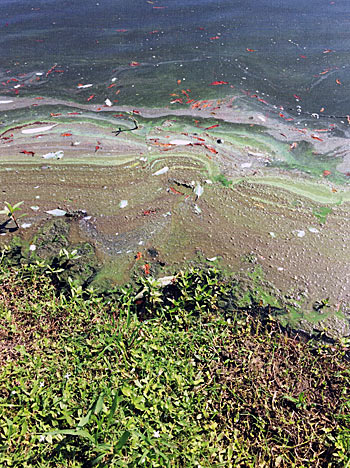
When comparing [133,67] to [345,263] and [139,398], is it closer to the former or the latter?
[345,263]

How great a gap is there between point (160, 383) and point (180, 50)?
333 centimetres

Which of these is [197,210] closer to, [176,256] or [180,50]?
[176,256]

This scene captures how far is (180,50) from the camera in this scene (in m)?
3.65

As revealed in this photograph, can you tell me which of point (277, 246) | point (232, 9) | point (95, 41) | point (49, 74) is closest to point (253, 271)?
point (277, 246)

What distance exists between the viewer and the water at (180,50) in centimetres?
312

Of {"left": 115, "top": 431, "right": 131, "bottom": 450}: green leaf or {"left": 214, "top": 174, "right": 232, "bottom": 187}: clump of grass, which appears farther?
{"left": 214, "top": 174, "right": 232, "bottom": 187}: clump of grass

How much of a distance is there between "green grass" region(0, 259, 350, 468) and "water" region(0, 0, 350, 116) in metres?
1.96

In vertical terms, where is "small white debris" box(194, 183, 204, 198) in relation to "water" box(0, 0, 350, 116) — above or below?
below

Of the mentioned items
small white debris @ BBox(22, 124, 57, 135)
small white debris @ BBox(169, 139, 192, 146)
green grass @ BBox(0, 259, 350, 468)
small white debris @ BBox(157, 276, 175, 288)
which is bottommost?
green grass @ BBox(0, 259, 350, 468)

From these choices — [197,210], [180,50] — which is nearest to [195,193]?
[197,210]

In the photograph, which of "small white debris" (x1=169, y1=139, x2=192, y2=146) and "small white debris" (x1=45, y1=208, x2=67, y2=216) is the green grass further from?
"small white debris" (x1=169, y1=139, x2=192, y2=146)

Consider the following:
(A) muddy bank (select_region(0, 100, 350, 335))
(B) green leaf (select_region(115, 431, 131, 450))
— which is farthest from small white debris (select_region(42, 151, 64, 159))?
(B) green leaf (select_region(115, 431, 131, 450))

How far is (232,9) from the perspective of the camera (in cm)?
439

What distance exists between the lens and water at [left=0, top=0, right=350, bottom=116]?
123 inches
